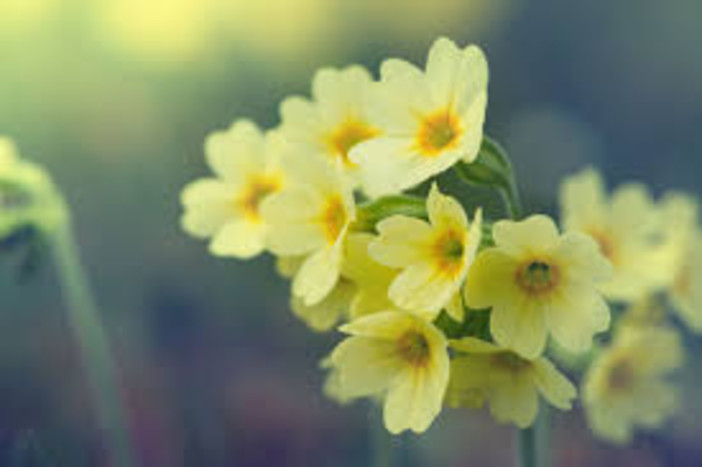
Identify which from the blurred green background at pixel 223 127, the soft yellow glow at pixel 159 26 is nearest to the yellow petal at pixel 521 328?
the blurred green background at pixel 223 127

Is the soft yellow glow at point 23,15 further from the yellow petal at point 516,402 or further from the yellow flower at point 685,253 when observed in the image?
the yellow petal at point 516,402

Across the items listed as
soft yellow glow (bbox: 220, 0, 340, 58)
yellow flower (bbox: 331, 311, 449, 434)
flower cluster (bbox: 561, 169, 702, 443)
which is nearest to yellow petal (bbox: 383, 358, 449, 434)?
yellow flower (bbox: 331, 311, 449, 434)

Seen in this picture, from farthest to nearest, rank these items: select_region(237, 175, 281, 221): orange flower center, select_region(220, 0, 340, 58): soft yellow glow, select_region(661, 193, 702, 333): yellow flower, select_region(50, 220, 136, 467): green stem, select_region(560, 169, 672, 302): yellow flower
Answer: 1. select_region(220, 0, 340, 58): soft yellow glow
2. select_region(50, 220, 136, 467): green stem
3. select_region(661, 193, 702, 333): yellow flower
4. select_region(560, 169, 672, 302): yellow flower
5. select_region(237, 175, 281, 221): orange flower center

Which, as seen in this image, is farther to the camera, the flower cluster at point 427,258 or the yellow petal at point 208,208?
the yellow petal at point 208,208

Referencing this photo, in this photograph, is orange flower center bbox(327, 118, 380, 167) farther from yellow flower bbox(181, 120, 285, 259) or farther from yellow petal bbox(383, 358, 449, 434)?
yellow petal bbox(383, 358, 449, 434)

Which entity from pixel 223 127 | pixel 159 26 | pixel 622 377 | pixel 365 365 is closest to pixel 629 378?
pixel 622 377

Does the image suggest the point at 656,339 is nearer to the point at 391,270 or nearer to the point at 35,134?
the point at 391,270

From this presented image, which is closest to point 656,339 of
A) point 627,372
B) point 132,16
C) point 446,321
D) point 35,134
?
point 627,372
